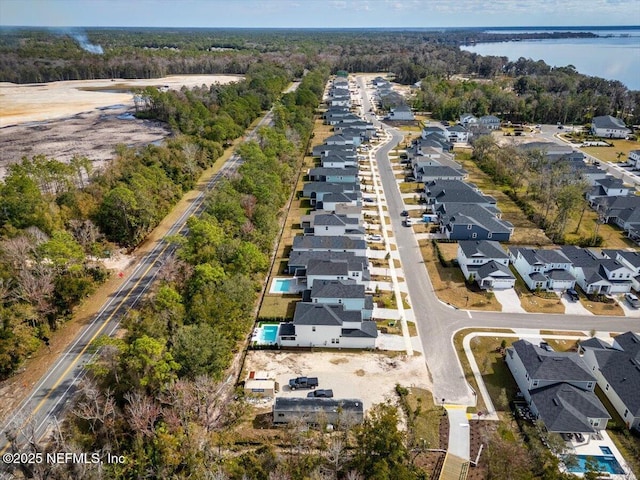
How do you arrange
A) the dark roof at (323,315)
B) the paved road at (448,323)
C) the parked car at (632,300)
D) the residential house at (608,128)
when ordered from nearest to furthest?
the paved road at (448,323) < the dark roof at (323,315) < the parked car at (632,300) < the residential house at (608,128)

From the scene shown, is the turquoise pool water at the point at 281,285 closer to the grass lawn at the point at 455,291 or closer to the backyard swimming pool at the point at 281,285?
the backyard swimming pool at the point at 281,285

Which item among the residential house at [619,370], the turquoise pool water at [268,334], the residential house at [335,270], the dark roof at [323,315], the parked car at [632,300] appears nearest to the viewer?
the residential house at [619,370]

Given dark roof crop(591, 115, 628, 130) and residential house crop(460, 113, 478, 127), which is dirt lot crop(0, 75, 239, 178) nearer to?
residential house crop(460, 113, 478, 127)

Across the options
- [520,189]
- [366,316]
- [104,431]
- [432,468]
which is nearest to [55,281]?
[104,431]

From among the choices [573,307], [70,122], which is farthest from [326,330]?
[70,122]

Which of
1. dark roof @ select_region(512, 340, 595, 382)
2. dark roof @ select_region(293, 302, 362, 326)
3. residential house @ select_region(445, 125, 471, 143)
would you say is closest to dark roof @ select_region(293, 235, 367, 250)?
dark roof @ select_region(293, 302, 362, 326)

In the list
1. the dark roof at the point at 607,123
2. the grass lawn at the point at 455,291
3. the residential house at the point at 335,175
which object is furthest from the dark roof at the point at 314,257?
the dark roof at the point at 607,123
